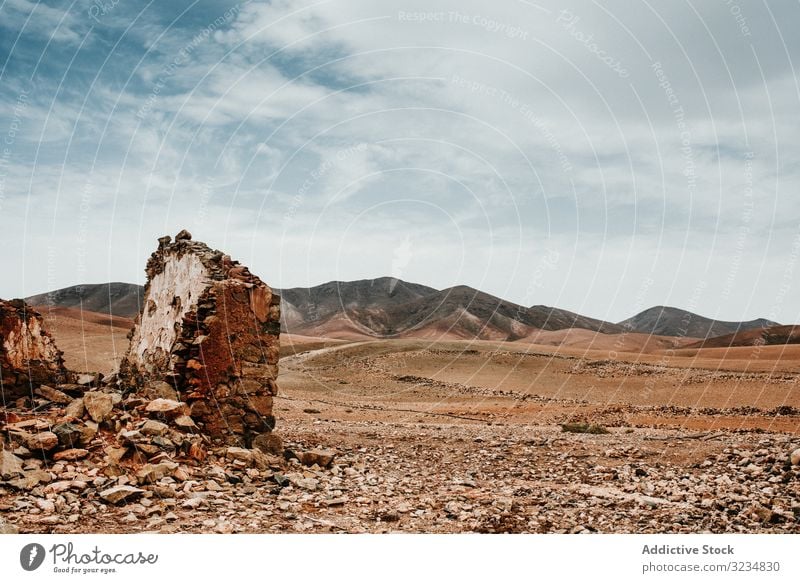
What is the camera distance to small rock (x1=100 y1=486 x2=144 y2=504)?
812cm

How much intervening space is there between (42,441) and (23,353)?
5785mm

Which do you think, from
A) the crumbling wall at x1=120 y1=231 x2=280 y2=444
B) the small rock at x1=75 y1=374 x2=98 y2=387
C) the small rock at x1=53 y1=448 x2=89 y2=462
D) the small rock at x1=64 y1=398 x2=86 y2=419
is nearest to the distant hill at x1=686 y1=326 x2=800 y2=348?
the small rock at x1=75 y1=374 x2=98 y2=387

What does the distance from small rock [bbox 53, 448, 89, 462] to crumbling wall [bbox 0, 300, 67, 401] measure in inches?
203

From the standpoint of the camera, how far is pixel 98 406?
405 inches

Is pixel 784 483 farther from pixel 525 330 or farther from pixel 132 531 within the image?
pixel 525 330

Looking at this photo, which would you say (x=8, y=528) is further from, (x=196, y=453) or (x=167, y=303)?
(x=167, y=303)

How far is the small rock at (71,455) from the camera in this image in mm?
9086

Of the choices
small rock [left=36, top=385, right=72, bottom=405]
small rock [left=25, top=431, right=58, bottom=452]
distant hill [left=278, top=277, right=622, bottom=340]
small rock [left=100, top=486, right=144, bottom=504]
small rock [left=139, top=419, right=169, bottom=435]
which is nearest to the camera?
small rock [left=100, top=486, right=144, bottom=504]

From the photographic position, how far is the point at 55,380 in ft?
46.8

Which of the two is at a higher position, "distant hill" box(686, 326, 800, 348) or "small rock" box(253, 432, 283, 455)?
"small rock" box(253, 432, 283, 455)

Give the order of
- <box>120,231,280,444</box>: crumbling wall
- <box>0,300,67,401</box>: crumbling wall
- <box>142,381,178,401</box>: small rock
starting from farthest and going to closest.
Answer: <box>0,300,67,401</box>: crumbling wall, <box>120,231,280,444</box>: crumbling wall, <box>142,381,178,401</box>: small rock

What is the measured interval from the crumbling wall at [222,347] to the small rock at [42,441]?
2.53 meters

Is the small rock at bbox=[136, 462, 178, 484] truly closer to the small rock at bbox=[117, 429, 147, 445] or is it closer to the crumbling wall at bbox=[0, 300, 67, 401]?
the small rock at bbox=[117, 429, 147, 445]

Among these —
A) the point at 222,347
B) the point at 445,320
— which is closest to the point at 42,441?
the point at 222,347
